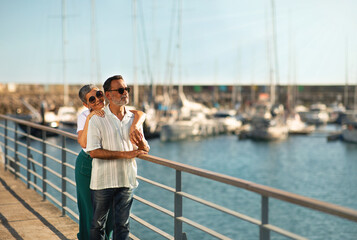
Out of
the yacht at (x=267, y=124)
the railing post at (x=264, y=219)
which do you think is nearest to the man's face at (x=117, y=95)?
the railing post at (x=264, y=219)

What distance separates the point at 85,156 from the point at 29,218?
2636mm

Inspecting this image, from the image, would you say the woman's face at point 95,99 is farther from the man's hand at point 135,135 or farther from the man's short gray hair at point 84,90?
the man's hand at point 135,135

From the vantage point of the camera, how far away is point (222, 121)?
223 feet

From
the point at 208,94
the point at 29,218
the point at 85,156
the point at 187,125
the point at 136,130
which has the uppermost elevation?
the point at 136,130

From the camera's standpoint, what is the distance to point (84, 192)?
13.9ft

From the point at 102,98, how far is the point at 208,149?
45.9 m

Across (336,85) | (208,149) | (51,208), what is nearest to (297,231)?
(51,208)

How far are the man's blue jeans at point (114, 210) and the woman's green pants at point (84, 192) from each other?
0.64 ft

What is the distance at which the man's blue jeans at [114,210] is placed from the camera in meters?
3.94

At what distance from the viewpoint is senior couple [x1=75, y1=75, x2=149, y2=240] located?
3.80 metres

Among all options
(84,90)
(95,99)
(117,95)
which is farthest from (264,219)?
(84,90)

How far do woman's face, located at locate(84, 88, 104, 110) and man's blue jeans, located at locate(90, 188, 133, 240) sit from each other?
0.63 metres

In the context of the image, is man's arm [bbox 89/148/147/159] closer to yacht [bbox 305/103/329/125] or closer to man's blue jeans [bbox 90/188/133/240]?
man's blue jeans [bbox 90/188/133/240]

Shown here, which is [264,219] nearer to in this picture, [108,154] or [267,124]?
[108,154]
